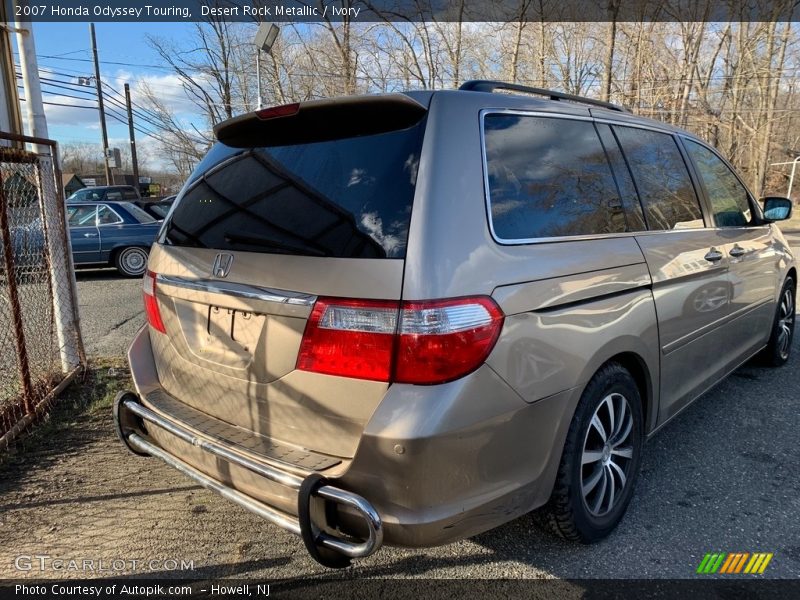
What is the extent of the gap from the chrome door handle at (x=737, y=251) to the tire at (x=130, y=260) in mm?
10671

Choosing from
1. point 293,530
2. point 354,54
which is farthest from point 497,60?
point 293,530

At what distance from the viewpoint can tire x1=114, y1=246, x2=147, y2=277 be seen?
11.4 meters

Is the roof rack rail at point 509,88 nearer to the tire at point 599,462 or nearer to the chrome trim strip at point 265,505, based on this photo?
the tire at point 599,462

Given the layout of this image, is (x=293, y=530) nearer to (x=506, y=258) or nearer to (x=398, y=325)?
(x=398, y=325)

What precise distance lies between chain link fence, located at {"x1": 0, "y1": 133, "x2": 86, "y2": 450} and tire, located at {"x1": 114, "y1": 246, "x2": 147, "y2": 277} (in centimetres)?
676

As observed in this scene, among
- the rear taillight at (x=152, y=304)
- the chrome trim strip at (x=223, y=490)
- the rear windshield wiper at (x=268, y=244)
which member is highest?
the rear windshield wiper at (x=268, y=244)

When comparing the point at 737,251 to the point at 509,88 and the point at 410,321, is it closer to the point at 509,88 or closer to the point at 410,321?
the point at 509,88

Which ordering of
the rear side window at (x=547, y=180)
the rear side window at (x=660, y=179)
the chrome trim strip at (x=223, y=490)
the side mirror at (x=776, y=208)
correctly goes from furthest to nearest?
the side mirror at (x=776, y=208), the rear side window at (x=660, y=179), the rear side window at (x=547, y=180), the chrome trim strip at (x=223, y=490)

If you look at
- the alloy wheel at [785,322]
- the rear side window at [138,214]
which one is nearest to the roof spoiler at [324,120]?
the alloy wheel at [785,322]

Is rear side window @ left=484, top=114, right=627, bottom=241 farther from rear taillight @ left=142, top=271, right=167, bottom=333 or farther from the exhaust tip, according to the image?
the exhaust tip

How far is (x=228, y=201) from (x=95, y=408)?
274 cm

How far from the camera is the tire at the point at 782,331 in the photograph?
4.89m

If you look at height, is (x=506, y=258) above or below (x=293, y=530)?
above

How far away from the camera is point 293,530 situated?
1904mm
